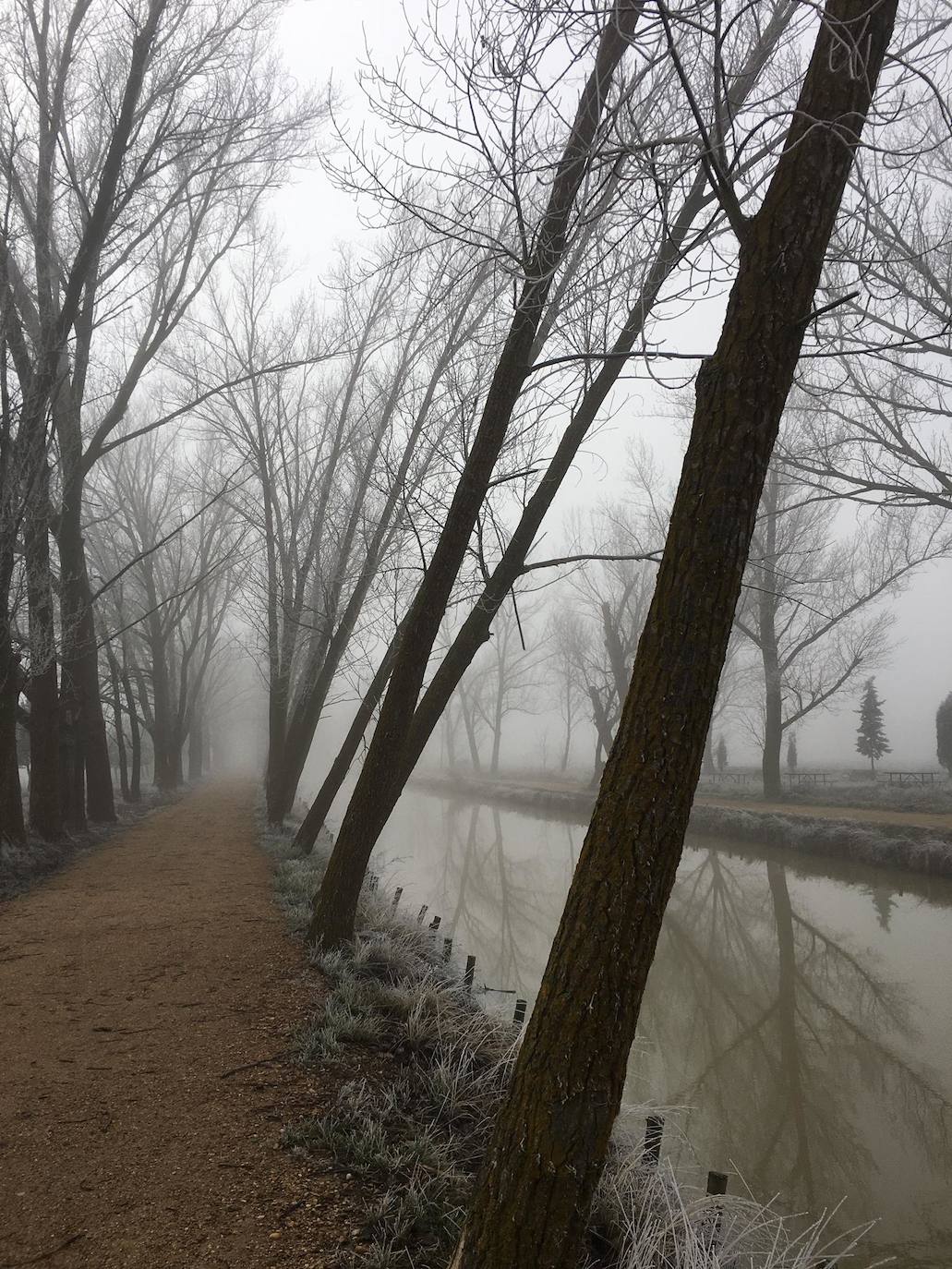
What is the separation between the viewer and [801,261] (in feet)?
8.04

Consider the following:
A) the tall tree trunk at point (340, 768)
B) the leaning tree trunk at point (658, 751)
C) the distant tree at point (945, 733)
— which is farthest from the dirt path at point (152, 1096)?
the distant tree at point (945, 733)

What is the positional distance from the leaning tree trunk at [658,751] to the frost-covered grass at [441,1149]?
0.85 meters

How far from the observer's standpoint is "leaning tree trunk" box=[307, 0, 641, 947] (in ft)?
15.7

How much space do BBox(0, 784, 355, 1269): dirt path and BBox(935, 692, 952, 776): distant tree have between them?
840 inches

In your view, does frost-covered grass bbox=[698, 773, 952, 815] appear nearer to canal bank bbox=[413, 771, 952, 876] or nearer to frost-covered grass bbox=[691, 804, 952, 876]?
canal bank bbox=[413, 771, 952, 876]

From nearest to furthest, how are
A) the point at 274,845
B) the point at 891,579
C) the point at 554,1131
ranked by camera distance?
1. the point at 554,1131
2. the point at 274,845
3. the point at 891,579

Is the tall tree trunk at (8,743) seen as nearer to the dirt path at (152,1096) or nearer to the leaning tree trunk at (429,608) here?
the dirt path at (152,1096)

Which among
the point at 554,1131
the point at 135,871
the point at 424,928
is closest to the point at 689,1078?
the point at 424,928

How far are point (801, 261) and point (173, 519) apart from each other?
2113 cm

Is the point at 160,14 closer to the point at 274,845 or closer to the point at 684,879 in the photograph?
the point at 274,845

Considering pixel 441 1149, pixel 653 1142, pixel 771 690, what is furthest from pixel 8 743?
pixel 771 690

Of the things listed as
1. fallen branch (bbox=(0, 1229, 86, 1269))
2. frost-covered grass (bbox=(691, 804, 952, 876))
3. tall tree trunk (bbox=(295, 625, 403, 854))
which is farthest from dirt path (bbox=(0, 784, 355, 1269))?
frost-covered grass (bbox=(691, 804, 952, 876))

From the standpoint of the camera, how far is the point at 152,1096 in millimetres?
3588

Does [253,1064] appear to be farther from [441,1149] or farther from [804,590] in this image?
[804,590]
